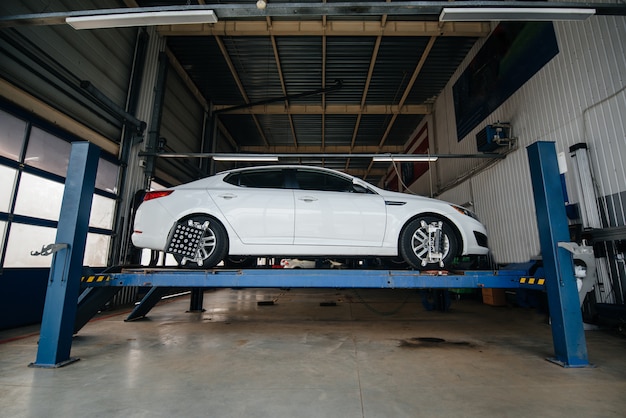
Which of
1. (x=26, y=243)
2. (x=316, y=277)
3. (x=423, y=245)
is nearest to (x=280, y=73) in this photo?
(x=26, y=243)

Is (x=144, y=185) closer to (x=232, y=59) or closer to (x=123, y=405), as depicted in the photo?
(x=232, y=59)

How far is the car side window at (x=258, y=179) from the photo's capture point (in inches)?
148

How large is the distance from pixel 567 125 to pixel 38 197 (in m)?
8.26

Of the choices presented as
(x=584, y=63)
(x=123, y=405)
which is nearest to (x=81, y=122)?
(x=123, y=405)

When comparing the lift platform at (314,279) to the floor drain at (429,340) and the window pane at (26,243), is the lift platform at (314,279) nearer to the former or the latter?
the floor drain at (429,340)

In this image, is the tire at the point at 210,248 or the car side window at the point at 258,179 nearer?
the tire at the point at 210,248

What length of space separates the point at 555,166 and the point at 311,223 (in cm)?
259

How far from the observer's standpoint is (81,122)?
17.2 feet

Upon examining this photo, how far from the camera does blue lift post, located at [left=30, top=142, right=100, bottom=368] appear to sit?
2.71 metres

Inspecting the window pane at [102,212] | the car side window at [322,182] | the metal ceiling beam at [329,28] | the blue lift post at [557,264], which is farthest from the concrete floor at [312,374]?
the metal ceiling beam at [329,28]

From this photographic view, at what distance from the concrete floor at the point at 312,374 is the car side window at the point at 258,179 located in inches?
73.7

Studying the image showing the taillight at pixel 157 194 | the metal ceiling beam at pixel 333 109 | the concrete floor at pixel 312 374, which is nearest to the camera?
the concrete floor at pixel 312 374

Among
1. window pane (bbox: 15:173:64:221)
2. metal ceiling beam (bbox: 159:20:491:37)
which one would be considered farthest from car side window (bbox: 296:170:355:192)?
metal ceiling beam (bbox: 159:20:491:37)

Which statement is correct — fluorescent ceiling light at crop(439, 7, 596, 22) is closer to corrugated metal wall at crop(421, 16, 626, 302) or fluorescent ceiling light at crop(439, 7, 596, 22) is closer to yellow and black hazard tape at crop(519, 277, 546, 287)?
corrugated metal wall at crop(421, 16, 626, 302)
